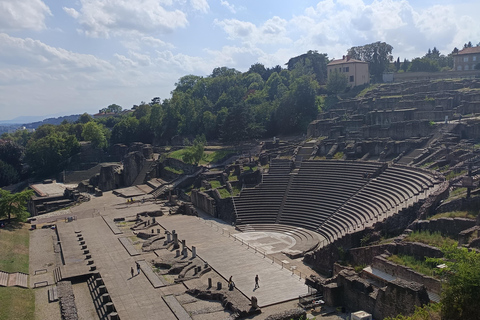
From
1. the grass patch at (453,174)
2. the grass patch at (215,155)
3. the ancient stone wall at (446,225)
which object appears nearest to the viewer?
the ancient stone wall at (446,225)

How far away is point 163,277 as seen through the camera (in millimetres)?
27312

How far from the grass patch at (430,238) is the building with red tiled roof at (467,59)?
179 ft

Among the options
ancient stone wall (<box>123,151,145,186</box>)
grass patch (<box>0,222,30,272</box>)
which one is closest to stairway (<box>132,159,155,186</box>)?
ancient stone wall (<box>123,151,145,186</box>)

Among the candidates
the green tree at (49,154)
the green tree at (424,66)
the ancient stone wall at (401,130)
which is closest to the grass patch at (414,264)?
the ancient stone wall at (401,130)

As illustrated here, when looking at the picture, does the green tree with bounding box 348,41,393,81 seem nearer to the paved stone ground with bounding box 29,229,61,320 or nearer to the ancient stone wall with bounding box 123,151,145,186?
the ancient stone wall with bounding box 123,151,145,186

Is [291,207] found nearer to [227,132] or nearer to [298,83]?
[227,132]

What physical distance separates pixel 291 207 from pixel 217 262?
1047cm

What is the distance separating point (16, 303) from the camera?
23.3 metres

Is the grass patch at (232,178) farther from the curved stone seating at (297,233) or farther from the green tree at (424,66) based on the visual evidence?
the green tree at (424,66)

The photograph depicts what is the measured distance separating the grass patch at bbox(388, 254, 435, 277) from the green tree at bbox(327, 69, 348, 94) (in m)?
53.3

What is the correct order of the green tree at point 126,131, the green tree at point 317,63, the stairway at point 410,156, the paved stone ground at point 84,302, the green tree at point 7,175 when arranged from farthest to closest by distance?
the green tree at point 317,63 < the green tree at point 126,131 < the green tree at point 7,175 < the stairway at point 410,156 < the paved stone ground at point 84,302

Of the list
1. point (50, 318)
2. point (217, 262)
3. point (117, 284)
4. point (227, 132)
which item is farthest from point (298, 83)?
point (50, 318)

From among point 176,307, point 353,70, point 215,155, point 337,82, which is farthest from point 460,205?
point 353,70

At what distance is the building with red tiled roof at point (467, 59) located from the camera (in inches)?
2652
